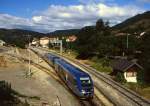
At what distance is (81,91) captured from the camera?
3650cm

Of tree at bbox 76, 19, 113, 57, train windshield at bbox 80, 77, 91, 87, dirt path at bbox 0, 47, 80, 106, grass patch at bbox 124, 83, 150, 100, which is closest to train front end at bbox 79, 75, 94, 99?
train windshield at bbox 80, 77, 91, 87

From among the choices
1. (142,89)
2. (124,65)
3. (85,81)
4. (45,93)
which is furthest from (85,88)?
(124,65)

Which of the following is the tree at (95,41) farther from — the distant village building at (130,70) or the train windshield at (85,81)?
the train windshield at (85,81)

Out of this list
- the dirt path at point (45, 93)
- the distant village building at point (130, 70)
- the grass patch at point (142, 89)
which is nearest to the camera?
the dirt path at point (45, 93)

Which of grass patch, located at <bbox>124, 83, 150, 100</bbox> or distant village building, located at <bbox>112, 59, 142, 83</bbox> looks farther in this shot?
distant village building, located at <bbox>112, 59, 142, 83</bbox>

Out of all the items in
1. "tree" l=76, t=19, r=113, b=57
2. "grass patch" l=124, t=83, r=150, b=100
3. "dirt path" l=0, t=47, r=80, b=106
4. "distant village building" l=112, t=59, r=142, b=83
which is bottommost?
"grass patch" l=124, t=83, r=150, b=100

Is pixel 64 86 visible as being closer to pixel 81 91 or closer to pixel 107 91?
pixel 107 91

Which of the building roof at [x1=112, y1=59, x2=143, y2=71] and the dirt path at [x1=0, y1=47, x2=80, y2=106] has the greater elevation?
the building roof at [x1=112, y1=59, x2=143, y2=71]

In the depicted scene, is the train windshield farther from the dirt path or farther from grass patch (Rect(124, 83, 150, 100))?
grass patch (Rect(124, 83, 150, 100))

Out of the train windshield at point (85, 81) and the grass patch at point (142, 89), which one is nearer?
the train windshield at point (85, 81)

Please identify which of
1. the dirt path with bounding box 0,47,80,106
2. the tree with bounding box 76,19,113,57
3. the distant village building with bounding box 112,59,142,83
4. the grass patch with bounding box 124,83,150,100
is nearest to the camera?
the dirt path with bounding box 0,47,80,106

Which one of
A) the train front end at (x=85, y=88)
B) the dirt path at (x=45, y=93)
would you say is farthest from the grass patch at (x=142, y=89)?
the dirt path at (x=45, y=93)

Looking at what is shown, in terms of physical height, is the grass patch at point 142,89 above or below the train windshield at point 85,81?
below

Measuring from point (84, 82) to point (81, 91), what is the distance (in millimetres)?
1420
